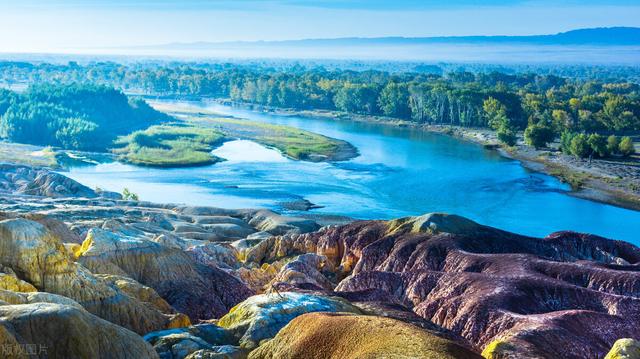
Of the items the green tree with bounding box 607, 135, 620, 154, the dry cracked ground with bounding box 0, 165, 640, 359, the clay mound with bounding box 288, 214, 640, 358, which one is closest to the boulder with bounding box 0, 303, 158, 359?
the dry cracked ground with bounding box 0, 165, 640, 359

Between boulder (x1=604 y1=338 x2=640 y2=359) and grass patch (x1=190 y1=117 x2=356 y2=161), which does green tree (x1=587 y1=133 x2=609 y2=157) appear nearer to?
grass patch (x1=190 y1=117 x2=356 y2=161)

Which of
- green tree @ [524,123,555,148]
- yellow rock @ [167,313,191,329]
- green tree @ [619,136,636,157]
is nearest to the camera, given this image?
yellow rock @ [167,313,191,329]

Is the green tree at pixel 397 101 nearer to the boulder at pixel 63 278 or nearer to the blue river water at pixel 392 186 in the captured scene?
the blue river water at pixel 392 186

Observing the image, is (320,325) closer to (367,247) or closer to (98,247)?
(98,247)

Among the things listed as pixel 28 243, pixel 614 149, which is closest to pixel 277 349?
pixel 28 243

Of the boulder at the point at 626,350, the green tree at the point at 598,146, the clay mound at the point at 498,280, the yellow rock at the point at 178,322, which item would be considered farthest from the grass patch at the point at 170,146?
the boulder at the point at 626,350

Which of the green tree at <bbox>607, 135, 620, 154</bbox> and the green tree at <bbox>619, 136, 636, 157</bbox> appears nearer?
the green tree at <bbox>619, 136, 636, 157</bbox>

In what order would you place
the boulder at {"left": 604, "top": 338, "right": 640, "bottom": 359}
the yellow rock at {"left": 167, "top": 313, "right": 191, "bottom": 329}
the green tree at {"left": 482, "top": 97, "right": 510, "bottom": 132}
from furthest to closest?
1. the green tree at {"left": 482, "top": 97, "right": 510, "bottom": 132}
2. the yellow rock at {"left": 167, "top": 313, "right": 191, "bottom": 329}
3. the boulder at {"left": 604, "top": 338, "right": 640, "bottom": 359}
